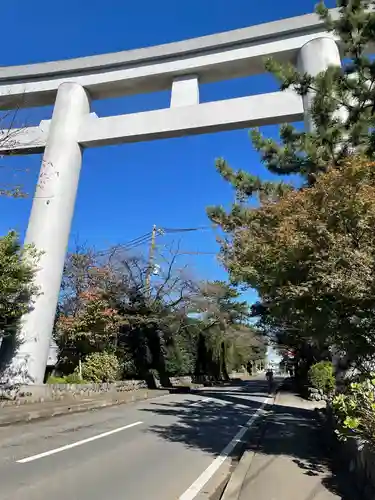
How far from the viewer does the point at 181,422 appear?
12523mm

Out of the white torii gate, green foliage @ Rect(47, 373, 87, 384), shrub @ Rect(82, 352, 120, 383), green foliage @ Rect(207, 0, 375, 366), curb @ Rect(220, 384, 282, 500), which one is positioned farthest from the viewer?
shrub @ Rect(82, 352, 120, 383)

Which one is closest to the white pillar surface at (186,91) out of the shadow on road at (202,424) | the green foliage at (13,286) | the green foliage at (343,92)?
the green foliage at (13,286)

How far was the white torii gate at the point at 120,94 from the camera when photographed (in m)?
15.3

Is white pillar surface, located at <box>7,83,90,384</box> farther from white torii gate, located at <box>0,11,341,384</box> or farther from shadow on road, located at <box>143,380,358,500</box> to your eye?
shadow on road, located at <box>143,380,358,500</box>

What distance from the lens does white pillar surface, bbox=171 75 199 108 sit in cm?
1650

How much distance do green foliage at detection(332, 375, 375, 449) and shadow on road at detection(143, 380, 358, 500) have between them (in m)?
0.92

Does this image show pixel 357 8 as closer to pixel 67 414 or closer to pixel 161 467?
pixel 161 467

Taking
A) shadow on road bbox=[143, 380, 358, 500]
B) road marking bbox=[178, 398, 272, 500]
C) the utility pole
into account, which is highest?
the utility pole

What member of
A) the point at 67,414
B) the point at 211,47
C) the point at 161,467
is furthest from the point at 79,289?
the point at 161,467

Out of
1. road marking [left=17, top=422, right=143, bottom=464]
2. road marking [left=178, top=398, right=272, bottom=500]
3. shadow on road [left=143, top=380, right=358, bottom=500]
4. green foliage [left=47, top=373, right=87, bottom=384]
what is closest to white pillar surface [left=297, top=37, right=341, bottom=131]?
shadow on road [left=143, top=380, right=358, bottom=500]

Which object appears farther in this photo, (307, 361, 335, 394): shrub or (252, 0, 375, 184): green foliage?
(307, 361, 335, 394): shrub

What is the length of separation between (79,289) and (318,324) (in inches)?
716

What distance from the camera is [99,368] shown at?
19953 millimetres

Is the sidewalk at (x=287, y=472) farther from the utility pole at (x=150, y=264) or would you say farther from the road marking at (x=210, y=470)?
the utility pole at (x=150, y=264)
